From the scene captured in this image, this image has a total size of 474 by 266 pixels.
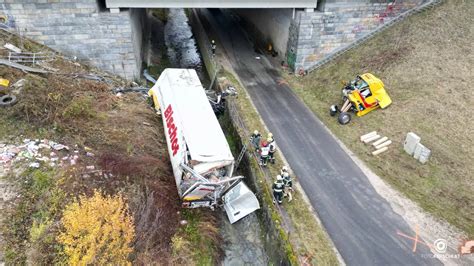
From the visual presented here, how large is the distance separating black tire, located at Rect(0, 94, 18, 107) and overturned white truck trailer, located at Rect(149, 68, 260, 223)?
833 centimetres

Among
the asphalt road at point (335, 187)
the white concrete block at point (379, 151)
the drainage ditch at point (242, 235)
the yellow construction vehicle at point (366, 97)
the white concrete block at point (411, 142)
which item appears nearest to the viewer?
the asphalt road at point (335, 187)

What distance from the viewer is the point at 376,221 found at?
1530cm

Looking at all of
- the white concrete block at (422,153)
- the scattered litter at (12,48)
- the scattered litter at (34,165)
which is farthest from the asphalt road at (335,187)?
the scattered litter at (12,48)

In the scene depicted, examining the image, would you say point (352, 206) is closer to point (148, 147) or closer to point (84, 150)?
point (148, 147)

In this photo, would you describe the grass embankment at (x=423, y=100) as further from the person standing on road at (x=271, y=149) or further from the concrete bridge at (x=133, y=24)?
the person standing on road at (x=271, y=149)

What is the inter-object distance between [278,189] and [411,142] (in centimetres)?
808

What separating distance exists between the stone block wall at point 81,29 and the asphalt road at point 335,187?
957 cm

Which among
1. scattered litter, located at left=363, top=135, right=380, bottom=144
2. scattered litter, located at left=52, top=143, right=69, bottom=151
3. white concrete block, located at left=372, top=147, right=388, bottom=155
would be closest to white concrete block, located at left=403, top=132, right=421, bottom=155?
white concrete block, located at left=372, top=147, right=388, bottom=155

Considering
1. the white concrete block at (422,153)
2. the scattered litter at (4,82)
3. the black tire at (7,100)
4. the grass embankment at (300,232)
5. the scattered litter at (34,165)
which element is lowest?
the grass embankment at (300,232)

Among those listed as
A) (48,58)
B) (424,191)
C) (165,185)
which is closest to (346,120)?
(424,191)

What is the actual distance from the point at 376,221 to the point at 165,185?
10.1 metres

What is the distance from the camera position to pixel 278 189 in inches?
611

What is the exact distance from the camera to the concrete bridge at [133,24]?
23.4 m

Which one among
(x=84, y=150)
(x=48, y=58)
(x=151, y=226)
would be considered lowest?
(x=151, y=226)
